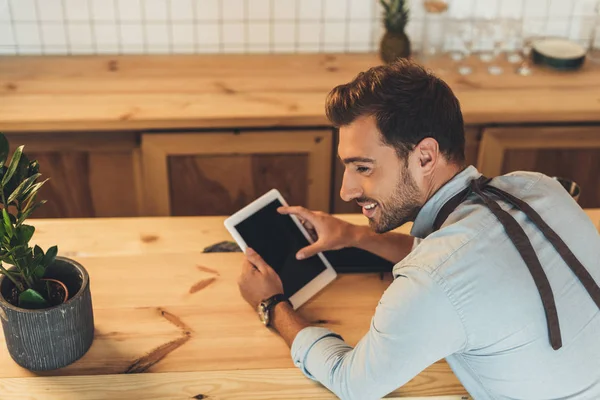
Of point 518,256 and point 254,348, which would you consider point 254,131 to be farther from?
point 518,256

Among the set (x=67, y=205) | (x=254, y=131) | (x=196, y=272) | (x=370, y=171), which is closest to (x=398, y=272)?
(x=370, y=171)

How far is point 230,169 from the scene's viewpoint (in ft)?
9.12

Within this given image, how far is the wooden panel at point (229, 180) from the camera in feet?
9.05

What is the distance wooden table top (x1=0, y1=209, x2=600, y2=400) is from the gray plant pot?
3cm

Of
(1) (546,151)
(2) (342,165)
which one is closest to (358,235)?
(2) (342,165)

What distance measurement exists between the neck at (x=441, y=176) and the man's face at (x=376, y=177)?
0.03 meters

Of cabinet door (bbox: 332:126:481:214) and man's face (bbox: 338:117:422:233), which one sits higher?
man's face (bbox: 338:117:422:233)

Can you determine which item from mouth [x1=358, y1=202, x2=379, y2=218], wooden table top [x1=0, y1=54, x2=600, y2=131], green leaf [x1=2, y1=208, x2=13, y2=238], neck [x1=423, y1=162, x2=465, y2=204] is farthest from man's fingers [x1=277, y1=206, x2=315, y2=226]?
wooden table top [x1=0, y1=54, x2=600, y2=131]

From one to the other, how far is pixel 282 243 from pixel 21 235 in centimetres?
63

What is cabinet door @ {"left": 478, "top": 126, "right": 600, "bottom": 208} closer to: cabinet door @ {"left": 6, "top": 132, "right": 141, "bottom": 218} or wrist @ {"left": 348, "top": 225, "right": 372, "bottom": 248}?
→ wrist @ {"left": 348, "top": 225, "right": 372, "bottom": 248}

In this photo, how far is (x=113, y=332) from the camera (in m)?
1.61

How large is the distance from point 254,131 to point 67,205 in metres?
0.77

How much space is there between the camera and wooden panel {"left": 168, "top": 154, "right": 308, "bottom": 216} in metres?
2.76

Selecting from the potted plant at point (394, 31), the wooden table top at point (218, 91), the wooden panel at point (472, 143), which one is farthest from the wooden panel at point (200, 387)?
the potted plant at point (394, 31)
